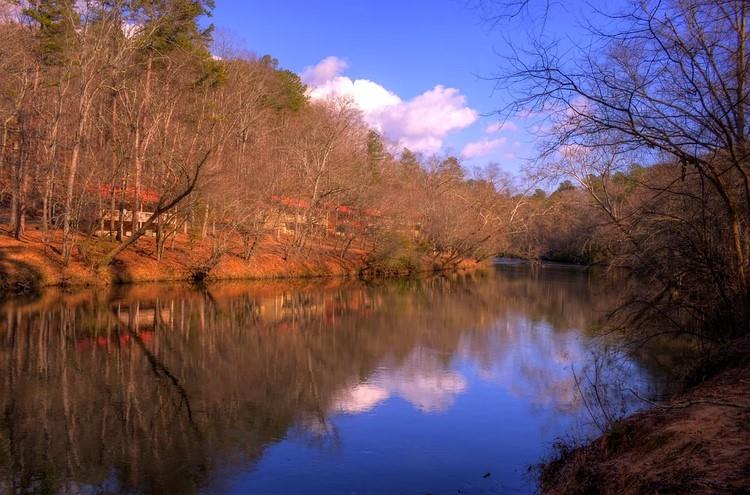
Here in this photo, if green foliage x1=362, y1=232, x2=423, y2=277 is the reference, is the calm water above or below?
below

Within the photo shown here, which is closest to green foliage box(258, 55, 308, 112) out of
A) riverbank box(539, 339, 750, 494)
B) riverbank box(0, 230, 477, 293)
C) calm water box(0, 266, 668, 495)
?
riverbank box(0, 230, 477, 293)

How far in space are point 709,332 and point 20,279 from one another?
957 inches

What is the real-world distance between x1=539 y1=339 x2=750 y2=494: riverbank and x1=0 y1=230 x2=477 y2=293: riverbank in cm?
2382

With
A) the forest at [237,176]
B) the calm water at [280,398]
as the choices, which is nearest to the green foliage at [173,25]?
the forest at [237,176]

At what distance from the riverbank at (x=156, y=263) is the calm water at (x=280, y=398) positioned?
3.69 m

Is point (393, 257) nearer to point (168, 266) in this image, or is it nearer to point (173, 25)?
point (168, 266)

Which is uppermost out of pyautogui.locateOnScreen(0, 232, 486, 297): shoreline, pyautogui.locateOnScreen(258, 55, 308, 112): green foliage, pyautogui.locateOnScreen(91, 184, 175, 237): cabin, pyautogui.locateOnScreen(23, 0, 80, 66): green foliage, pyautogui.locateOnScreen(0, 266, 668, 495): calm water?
pyautogui.locateOnScreen(258, 55, 308, 112): green foliage

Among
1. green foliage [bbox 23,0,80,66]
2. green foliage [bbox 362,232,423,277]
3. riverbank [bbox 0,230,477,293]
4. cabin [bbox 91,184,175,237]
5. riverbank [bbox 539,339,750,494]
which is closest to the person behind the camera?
riverbank [bbox 539,339,750,494]

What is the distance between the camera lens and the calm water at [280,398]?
7.44 metres

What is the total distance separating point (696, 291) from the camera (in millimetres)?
11539

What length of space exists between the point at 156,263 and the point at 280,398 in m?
22.5

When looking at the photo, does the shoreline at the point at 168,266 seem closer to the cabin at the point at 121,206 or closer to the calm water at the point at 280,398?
the cabin at the point at 121,206

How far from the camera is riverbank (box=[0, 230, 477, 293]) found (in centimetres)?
2534

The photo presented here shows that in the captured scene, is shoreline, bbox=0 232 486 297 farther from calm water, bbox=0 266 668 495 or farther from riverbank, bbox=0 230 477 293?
calm water, bbox=0 266 668 495
